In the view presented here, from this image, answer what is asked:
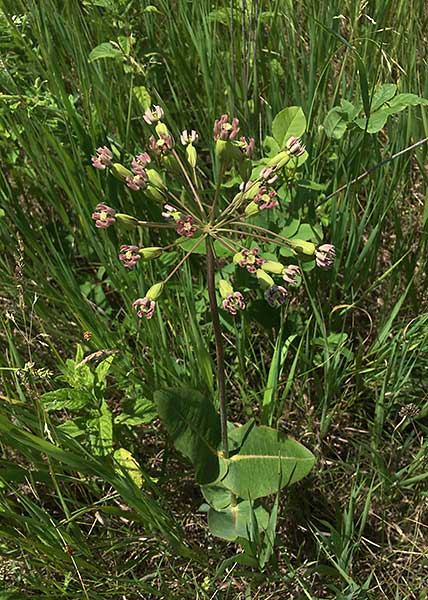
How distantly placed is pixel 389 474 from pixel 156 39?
1911 millimetres

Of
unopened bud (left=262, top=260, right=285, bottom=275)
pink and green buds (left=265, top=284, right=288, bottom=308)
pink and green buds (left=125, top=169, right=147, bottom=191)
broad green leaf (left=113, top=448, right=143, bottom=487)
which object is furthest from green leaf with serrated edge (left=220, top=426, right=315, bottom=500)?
pink and green buds (left=125, top=169, right=147, bottom=191)

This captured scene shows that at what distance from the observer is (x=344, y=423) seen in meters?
2.31

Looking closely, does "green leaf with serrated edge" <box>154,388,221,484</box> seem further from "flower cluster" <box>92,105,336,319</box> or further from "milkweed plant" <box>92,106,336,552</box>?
"flower cluster" <box>92,105,336,319</box>

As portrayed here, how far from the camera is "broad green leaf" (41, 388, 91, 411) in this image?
1.86 metres

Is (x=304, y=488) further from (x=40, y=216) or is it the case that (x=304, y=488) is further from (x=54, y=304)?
(x=40, y=216)

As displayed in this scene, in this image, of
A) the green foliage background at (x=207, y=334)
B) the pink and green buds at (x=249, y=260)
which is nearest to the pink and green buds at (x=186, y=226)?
the pink and green buds at (x=249, y=260)

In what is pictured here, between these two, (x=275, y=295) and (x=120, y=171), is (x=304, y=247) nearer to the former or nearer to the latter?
(x=275, y=295)

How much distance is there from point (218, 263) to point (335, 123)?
559 mm

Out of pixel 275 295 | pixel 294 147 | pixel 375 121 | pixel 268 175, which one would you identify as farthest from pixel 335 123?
pixel 275 295

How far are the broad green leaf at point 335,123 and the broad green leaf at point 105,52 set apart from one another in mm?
723

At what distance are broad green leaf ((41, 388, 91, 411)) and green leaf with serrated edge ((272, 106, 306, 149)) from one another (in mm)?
970

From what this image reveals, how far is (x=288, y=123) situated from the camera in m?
2.01

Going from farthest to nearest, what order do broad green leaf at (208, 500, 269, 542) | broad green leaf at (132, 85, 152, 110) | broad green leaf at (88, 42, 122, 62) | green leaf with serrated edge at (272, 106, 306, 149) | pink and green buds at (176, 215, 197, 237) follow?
broad green leaf at (132, 85, 152, 110), broad green leaf at (88, 42, 122, 62), green leaf with serrated edge at (272, 106, 306, 149), broad green leaf at (208, 500, 269, 542), pink and green buds at (176, 215, 197, 237)

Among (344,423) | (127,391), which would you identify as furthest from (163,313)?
(344,423)
